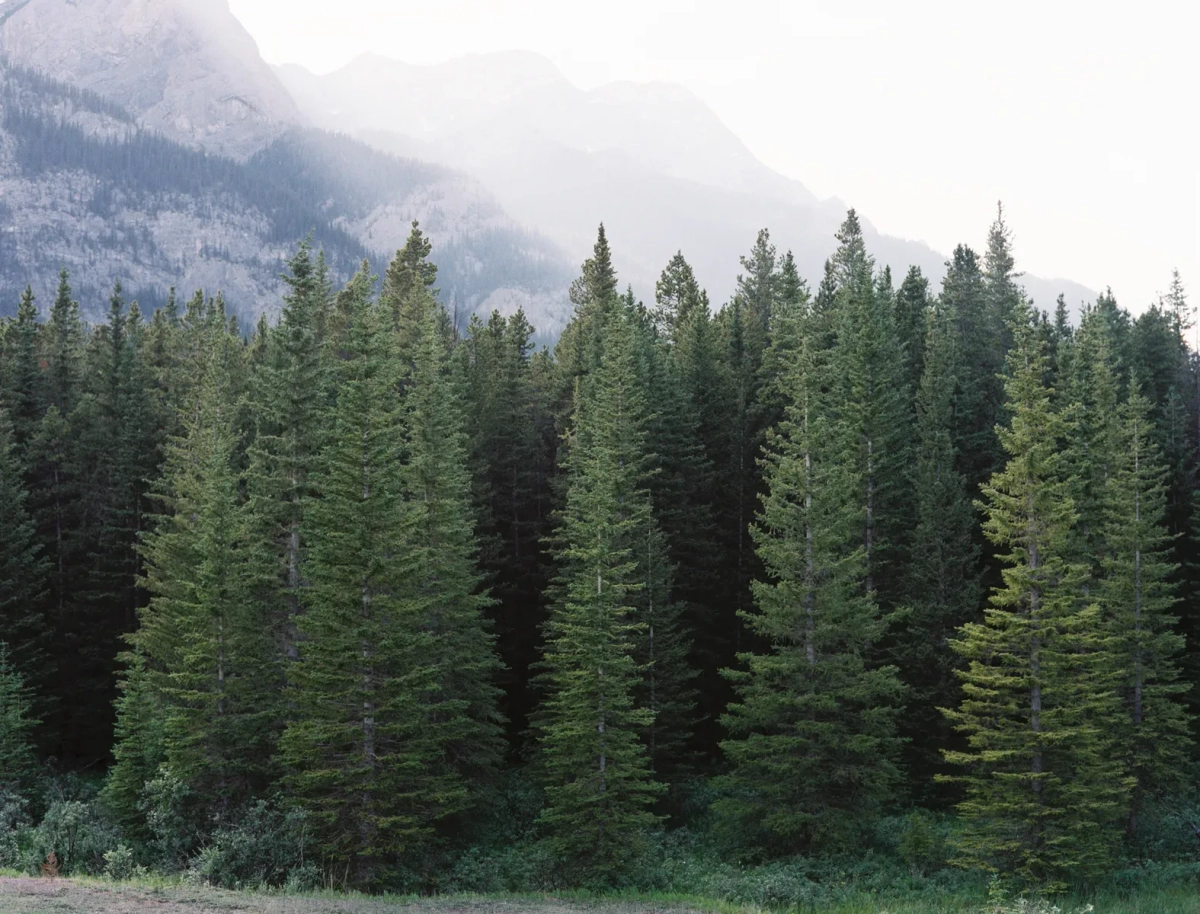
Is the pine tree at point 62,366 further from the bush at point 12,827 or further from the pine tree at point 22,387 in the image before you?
the bush at point 12,827

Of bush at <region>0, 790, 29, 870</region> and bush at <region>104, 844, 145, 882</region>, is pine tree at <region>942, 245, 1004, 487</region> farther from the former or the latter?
bush at <region>0, 790, 29, 870</region>

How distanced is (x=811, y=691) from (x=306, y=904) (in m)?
17.5

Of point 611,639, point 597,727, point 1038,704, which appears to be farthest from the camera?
point 611,639

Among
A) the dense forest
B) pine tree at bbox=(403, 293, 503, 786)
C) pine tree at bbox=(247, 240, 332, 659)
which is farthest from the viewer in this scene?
pine tree at bbox=(403, 293, 503, 786)

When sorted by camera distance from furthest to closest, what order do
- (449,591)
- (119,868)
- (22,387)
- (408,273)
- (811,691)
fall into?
(22,387)
(408,273)
(449,591)
(811,691)
(119,868)

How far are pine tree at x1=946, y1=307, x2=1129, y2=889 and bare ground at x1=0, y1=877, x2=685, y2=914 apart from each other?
41.5 ft

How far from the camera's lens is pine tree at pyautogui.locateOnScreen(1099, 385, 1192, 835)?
3362cm

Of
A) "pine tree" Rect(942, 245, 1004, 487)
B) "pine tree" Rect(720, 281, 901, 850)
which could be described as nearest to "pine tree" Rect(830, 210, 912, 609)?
"pine tree" Rect(942, 245, 1004, 487)

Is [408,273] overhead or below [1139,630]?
overhead

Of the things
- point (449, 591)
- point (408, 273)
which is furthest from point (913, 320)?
point (449, 591)

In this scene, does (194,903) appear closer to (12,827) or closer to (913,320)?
(12,827)

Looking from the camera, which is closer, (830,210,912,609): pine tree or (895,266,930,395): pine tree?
(830,210,912,609): pine tree

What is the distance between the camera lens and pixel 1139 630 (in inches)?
1367

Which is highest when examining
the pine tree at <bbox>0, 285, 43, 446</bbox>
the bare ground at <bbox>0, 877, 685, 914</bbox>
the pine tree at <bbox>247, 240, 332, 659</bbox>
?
the pine tree at <bbox>0, 285, 43, 446</bbox>
